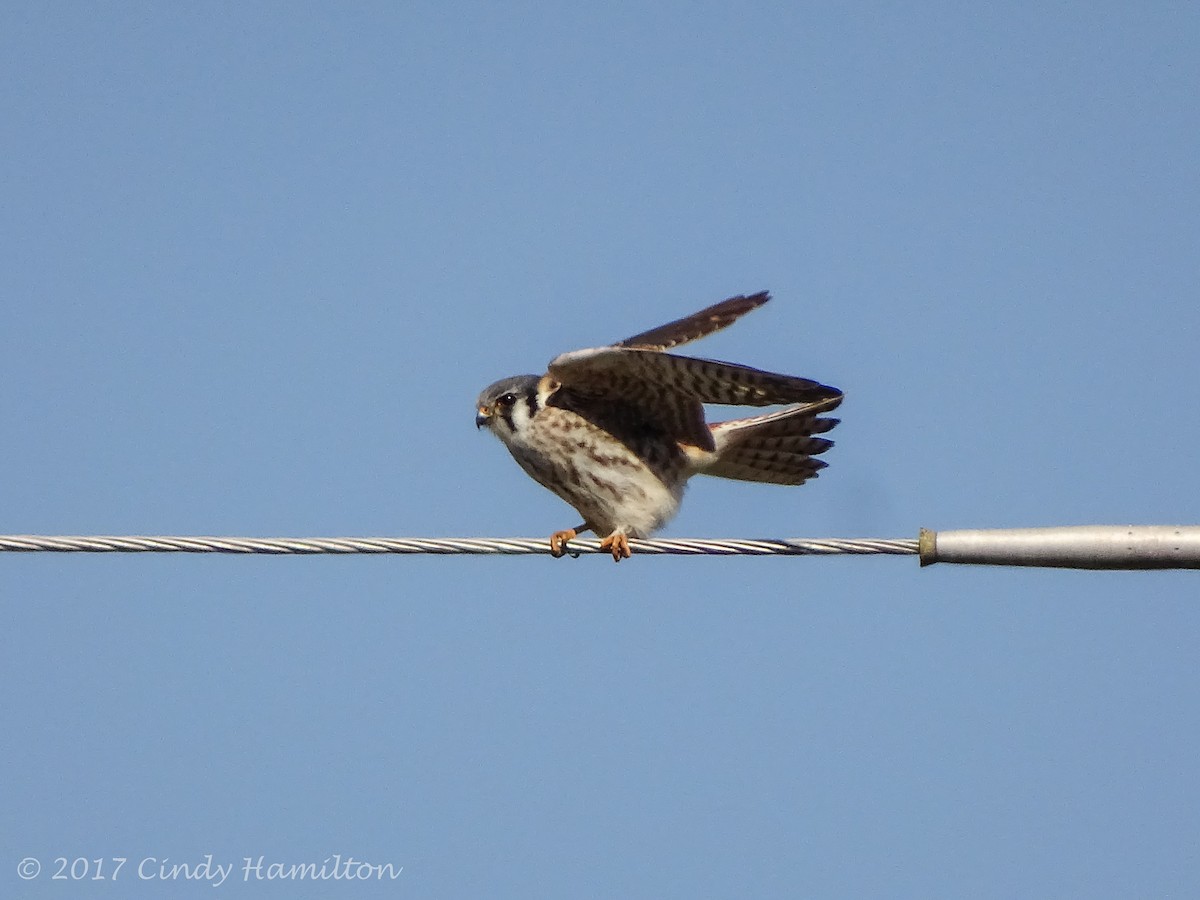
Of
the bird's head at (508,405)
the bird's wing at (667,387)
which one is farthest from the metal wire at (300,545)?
the bird's head at (508,405)

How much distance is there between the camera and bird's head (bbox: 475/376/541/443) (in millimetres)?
6438

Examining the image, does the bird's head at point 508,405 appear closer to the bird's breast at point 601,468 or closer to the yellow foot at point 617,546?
the bird's breast at point 601,468

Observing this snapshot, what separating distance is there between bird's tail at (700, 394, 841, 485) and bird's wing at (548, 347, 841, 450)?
0.14 m

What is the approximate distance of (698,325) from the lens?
5.91 meters

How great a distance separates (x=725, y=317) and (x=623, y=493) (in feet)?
2.93

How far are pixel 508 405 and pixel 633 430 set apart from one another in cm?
54

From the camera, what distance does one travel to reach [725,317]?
5.93 metres

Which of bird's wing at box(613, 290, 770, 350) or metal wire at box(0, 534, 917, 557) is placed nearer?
metal wire at box(0, 534, 917, 557)

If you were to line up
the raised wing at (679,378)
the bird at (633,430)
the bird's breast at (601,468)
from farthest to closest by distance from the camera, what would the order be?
the bird's breast at (601,468) → the bird at (633,430) → the raised wing at (679,378)

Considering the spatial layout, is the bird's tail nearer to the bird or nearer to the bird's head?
the bird

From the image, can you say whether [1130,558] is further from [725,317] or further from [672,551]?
[725,317]

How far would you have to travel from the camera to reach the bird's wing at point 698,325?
5836mm

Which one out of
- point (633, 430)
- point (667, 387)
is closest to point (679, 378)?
point (667, 387)

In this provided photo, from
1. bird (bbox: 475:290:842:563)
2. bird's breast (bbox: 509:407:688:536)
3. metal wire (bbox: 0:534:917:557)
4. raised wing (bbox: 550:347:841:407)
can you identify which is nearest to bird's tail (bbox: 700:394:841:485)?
bird (bbox: 475:290:842:563)
